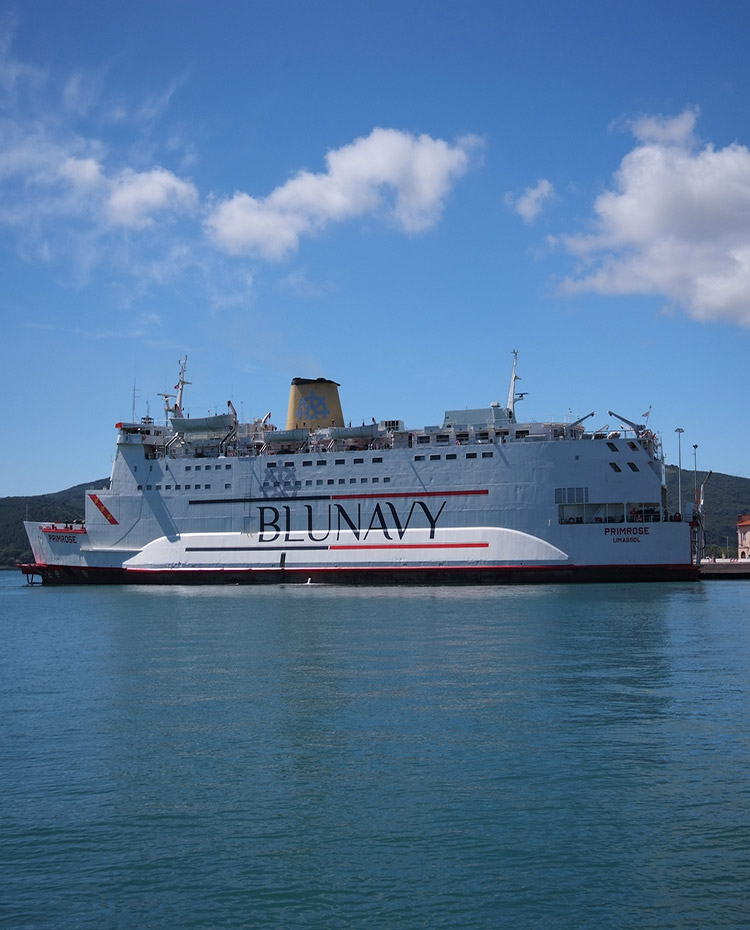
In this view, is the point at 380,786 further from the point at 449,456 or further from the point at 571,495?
the point at 449,456

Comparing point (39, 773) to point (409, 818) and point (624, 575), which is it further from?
point (624, 575)

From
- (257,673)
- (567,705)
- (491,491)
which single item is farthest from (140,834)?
(491,491)

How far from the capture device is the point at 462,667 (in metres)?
16.1

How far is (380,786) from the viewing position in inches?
362

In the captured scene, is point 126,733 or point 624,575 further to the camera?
point 624,575

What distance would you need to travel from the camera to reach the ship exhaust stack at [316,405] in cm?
4425

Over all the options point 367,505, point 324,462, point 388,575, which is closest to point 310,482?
point 324,462

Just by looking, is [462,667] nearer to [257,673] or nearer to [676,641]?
[257,673]

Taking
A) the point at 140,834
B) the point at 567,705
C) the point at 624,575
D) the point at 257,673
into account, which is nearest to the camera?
the point at 140,834

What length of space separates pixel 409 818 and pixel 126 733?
5.02m

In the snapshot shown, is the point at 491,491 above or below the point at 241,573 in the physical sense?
above

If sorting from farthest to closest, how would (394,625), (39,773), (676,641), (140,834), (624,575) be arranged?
1. (624,575)
2. (394,625)
3. (676,641)
4. (39,773)
5. (140,834)

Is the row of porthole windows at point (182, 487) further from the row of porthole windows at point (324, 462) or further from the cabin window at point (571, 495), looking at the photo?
the cabin window at point (571, 495)

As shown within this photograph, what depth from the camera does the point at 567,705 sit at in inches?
500
